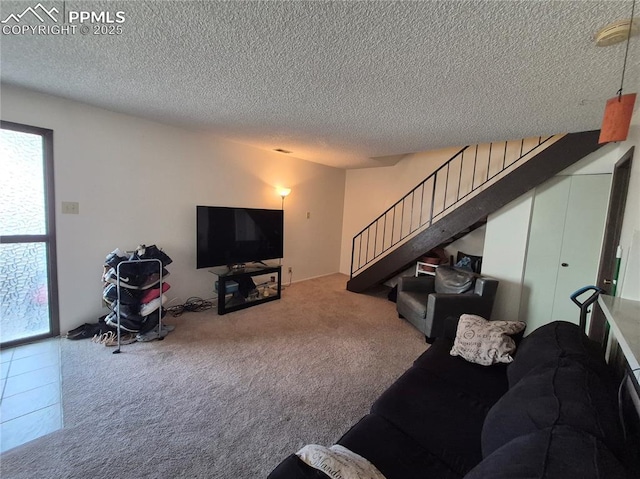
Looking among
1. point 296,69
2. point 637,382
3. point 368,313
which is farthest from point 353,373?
point 296,69

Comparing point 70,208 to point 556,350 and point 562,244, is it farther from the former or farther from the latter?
point 562,244

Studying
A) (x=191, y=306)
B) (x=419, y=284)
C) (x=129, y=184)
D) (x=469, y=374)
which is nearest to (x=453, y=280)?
(x=419, y=284)

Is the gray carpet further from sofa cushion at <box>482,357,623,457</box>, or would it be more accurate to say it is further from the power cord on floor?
sofa cushion at <box>482,357,623,457</box>

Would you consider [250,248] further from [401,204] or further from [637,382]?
[637,382]

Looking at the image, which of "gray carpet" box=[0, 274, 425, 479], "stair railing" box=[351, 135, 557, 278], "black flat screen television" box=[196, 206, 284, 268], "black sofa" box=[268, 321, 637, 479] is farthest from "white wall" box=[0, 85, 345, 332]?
"black sofa" box=[268, 321, 637, 479]

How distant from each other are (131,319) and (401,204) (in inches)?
178

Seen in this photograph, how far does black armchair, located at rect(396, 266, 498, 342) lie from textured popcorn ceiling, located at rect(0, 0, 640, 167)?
5.61 ft

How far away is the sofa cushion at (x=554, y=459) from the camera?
0.60 meters

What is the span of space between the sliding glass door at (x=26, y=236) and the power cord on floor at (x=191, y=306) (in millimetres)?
1096

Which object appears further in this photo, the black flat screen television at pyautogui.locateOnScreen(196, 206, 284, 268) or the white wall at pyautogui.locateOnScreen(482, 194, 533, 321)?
the black flat screen television at pyautogui.locateOnScreen(196, 206, 284, 268)

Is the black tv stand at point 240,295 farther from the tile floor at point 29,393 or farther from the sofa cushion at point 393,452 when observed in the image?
the sofa cushion at point 393,452

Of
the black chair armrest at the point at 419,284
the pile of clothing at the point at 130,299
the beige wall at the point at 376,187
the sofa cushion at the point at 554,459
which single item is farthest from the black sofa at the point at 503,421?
the beige wall at the point at 376,187

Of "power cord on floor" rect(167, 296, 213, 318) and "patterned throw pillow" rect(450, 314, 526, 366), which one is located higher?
"patterned throw pillow" rect(450, 314, 526, 366)

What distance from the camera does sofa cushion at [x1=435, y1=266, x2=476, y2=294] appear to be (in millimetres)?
3135
